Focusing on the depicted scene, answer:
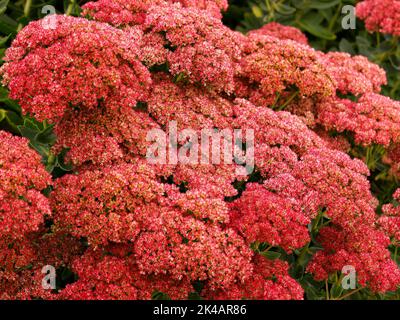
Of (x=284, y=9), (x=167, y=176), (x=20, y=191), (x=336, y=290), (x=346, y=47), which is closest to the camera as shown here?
(x=20, y=191)

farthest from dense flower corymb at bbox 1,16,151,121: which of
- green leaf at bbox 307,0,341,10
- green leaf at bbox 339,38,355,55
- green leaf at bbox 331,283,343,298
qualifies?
green leaf at bbox 339,38,355,55

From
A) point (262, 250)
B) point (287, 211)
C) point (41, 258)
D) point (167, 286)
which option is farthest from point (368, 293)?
point (41, 258)

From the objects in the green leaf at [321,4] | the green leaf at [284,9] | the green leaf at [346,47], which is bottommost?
the green leaf at [346,47]

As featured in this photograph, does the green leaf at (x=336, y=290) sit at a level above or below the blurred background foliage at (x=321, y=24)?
below

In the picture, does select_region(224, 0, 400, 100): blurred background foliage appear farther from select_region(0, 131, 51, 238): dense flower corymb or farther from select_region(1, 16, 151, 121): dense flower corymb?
select_region(0, 131, 51, 238): dense flower corymb

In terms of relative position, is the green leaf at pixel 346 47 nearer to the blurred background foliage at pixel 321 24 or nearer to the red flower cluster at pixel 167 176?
the blurred background foliage at pixel 321 24

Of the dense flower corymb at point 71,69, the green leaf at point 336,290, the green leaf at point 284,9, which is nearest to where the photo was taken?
the dense flower corymb at point 71,69

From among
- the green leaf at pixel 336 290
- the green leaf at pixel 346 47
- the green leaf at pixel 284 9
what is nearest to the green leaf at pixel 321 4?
the green leaf at pixel 284 9

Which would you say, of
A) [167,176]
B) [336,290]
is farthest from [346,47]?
[167,176]

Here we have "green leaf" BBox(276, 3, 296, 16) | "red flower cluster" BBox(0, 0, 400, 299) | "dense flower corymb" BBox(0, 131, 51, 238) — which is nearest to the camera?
"dense flower corymb" BBox(0, 131, 51, 238)

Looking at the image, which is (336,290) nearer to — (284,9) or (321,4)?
(284,9)

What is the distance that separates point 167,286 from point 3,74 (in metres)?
1.64

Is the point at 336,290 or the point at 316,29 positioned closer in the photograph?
the point at 336,290
